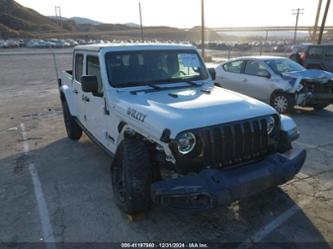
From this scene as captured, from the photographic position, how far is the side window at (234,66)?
383 inches

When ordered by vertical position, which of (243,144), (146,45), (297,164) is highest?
(146,45)

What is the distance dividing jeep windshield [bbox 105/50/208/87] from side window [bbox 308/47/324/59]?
1070cm

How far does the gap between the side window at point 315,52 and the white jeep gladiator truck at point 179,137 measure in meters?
11.0

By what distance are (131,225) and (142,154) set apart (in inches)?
33.0

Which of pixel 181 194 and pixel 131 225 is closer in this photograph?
pixel 181 194

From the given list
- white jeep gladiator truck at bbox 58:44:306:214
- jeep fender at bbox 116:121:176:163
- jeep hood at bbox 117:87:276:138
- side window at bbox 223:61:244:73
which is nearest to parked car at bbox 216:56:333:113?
side window at bbox 223:61:244:73

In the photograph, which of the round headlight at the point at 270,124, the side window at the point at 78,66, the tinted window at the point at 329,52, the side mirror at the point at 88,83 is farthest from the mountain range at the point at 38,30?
the round headlight at the point at 270,124

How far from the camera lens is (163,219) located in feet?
12.0

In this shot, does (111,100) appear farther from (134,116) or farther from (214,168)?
(214,168)

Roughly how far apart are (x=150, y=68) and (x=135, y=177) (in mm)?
1812

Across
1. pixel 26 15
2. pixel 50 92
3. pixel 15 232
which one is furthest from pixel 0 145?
pixel 26 15

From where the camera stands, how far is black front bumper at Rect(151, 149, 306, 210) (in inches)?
113

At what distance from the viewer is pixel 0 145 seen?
6621 mm

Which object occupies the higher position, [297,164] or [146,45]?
[146,45]
